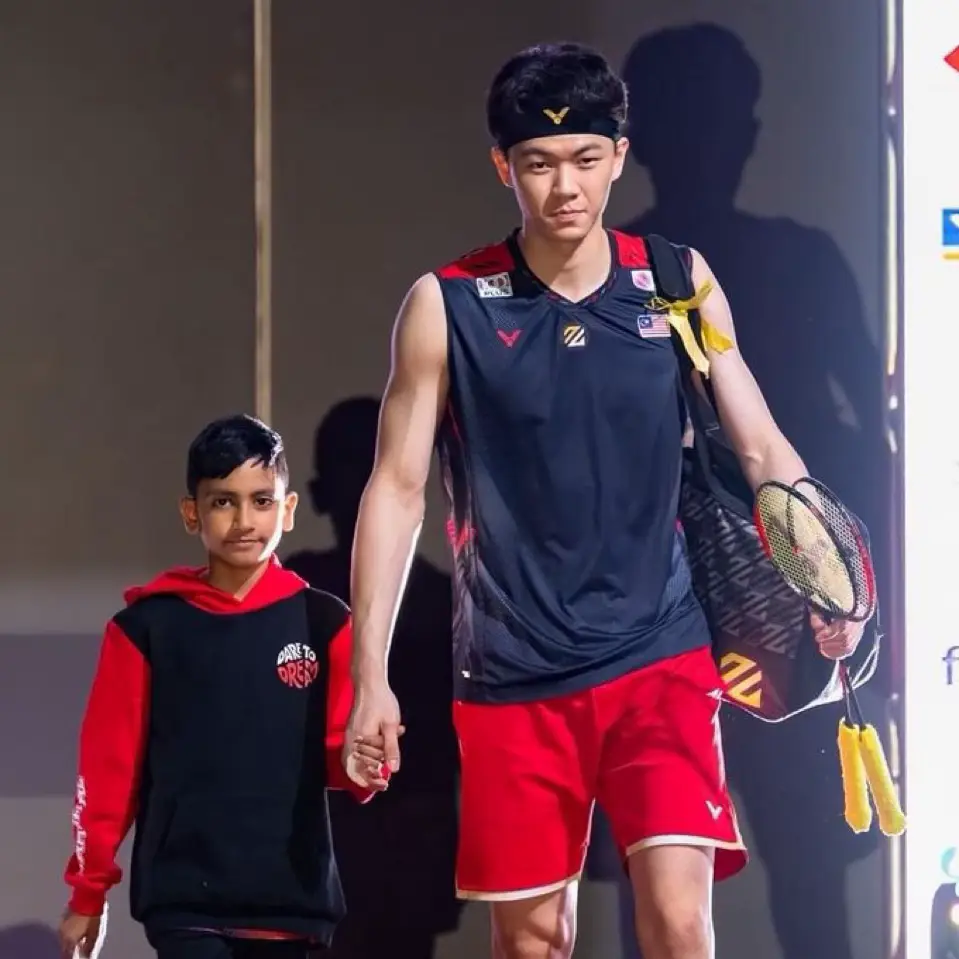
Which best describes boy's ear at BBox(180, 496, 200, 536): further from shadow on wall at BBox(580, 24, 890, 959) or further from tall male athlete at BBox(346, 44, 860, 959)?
shadow on wall at BBox(580, 24, 890, 959)

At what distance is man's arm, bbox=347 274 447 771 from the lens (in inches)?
95.0

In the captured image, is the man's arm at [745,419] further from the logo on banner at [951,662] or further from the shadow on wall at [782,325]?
the logo on banner at [951,662]

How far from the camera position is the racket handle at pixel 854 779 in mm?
2340

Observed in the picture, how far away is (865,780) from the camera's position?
2.38 metres

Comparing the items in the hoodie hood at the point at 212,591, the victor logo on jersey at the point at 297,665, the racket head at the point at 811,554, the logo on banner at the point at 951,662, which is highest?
the racket head at the point at 811,554

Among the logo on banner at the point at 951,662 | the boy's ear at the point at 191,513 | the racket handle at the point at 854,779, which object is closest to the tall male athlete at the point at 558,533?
the racket handle at the point at 854,779

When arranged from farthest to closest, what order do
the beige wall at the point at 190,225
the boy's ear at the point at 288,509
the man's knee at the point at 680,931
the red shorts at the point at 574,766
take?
the beige wall at the point at 190,225, the boy's ear at the point at 288,509, the red shorts at the point at 574,766, the man's knee at the point at 680,931

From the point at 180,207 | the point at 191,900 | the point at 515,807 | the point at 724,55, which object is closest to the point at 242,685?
the point at 191,900

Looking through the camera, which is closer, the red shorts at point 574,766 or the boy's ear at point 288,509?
the red shorts at point 574,766

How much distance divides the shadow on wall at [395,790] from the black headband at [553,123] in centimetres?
87

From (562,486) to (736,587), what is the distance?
1.21 ft

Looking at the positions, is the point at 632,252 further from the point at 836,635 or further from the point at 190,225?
the point at 190,225

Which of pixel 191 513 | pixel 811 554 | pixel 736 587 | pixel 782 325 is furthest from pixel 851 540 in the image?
pixel 191 513

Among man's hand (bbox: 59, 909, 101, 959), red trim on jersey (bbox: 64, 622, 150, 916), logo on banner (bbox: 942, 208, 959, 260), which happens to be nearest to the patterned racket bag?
logo on banner (bbox: 942, 208, 959, 260)
